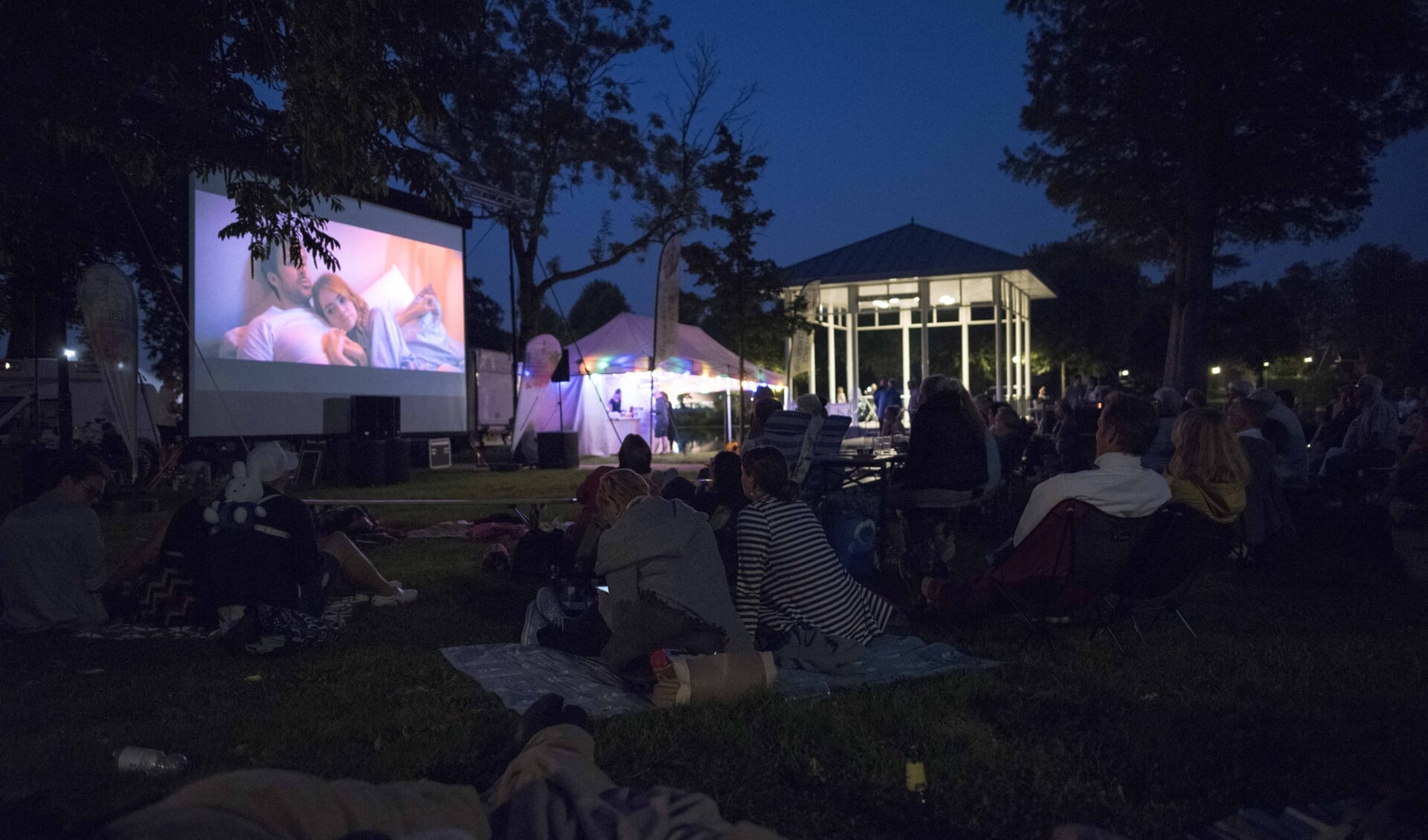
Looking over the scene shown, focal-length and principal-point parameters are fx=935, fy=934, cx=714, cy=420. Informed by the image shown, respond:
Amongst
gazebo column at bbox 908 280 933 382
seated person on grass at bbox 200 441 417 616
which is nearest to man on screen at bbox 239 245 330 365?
seated person on grass at bbox 200 441 417 616

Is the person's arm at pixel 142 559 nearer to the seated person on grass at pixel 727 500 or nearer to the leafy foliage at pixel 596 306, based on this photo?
the seated person on grass at pixel 727 500

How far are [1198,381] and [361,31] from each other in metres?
18.2

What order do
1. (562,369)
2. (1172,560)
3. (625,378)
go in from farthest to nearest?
(625,378)
(562,369)
(1172,560)

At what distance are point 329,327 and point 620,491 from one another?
11.5 m

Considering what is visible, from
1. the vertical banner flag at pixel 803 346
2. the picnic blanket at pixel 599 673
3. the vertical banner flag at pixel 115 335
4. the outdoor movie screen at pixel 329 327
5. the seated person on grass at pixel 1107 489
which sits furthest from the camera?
the vertical banner flag at pixel 803 346

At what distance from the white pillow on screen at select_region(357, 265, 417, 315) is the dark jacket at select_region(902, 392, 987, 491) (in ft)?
36.2

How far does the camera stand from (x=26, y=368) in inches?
550

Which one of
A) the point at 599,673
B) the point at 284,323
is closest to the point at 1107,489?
the point at 599,673

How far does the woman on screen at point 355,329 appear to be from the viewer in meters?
14.0

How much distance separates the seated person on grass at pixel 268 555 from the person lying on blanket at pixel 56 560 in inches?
38.3

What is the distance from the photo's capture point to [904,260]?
18.9 meters

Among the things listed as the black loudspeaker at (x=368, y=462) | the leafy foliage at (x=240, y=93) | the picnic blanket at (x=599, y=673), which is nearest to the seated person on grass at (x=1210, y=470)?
the picnic blanket at (x=599, y=673)

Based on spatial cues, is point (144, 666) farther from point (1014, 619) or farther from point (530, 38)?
point (530, 38)

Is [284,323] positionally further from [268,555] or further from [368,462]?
[268,555]
